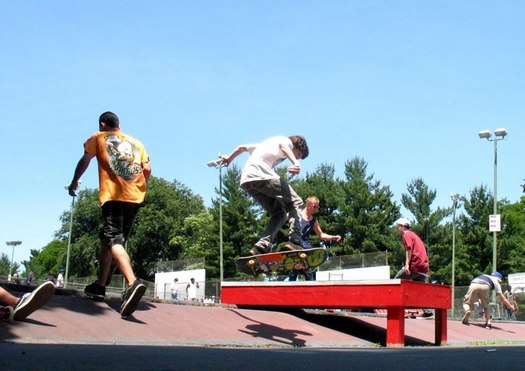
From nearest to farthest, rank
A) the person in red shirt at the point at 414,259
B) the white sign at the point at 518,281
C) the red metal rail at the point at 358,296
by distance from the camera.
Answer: the red metal rail at the point at 358,296 → the person in red shirt at the point at 414,259 → the white sign at the point at 518,281

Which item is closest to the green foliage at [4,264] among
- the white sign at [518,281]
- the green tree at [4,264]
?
the green tree at [4,264]

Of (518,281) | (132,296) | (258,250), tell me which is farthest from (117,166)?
(518,281)

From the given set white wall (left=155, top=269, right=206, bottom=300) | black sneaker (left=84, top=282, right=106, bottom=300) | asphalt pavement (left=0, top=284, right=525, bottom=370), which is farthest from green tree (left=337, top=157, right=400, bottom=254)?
black sneaker (left=84, top=282, right=106, bottom=300)

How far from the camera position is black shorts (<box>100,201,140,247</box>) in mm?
5984

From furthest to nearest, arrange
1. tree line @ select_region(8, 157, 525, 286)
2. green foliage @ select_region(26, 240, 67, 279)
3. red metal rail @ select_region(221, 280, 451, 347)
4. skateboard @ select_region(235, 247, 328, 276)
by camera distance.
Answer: green foliage @ select_region(26, 240, 67, 279) < tree line @ select_region(8, 157, 525, 286) < skateboard @ select_region(235, 247, 328, 276) < red metal rail @ select_region(221, 280, 451, 347)

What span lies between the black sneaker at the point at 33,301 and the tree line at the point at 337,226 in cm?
4710

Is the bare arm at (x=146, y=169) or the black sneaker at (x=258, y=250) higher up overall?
the bare arm at (x=146, y=169)

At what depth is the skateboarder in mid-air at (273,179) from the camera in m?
7.46

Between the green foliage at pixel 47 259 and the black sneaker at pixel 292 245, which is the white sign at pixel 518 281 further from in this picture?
the green foliage at pixel 47 259

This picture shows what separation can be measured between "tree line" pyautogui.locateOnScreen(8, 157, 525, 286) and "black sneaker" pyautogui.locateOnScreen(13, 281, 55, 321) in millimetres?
47100

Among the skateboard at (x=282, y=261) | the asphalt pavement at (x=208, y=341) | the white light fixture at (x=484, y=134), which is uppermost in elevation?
the white light fixture at (x=484, y=134)

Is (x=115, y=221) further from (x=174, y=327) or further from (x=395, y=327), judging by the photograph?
(x=395, y=327)

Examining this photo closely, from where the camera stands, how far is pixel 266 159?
7480mm

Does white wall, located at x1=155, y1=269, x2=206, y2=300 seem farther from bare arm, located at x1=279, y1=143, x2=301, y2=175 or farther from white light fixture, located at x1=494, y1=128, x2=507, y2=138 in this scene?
bare arm, located at x1=279, y1=143, x2=301, y2=175
